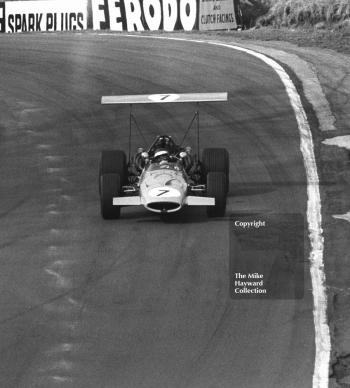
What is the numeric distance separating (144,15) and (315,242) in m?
24.2

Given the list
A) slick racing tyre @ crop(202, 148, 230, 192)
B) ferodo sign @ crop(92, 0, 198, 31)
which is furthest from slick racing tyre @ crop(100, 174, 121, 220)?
ferodo sign @ crop(92, 0, 198, 31)

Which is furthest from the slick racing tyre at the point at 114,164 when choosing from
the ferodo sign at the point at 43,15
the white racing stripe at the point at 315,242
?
the ferodo sign at the point at 43,15

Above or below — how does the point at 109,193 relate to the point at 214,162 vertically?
below

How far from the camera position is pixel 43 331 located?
15250 millimetres

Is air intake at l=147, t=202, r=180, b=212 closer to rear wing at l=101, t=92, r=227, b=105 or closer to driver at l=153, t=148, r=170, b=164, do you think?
driver at l=153, t=148, r=170, b=164

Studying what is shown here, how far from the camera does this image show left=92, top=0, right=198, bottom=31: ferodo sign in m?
41.0

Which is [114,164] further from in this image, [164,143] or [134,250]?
[134,250]

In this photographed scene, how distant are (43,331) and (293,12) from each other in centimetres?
2878

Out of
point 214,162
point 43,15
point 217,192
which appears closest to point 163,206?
point 217,192

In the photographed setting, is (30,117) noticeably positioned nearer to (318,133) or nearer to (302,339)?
(318,133)

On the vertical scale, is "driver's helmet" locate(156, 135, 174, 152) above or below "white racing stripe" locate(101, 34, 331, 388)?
above

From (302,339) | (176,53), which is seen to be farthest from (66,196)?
(176,53)

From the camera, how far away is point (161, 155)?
789 inches

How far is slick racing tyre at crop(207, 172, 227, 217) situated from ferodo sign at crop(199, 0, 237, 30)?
21.7 meters
